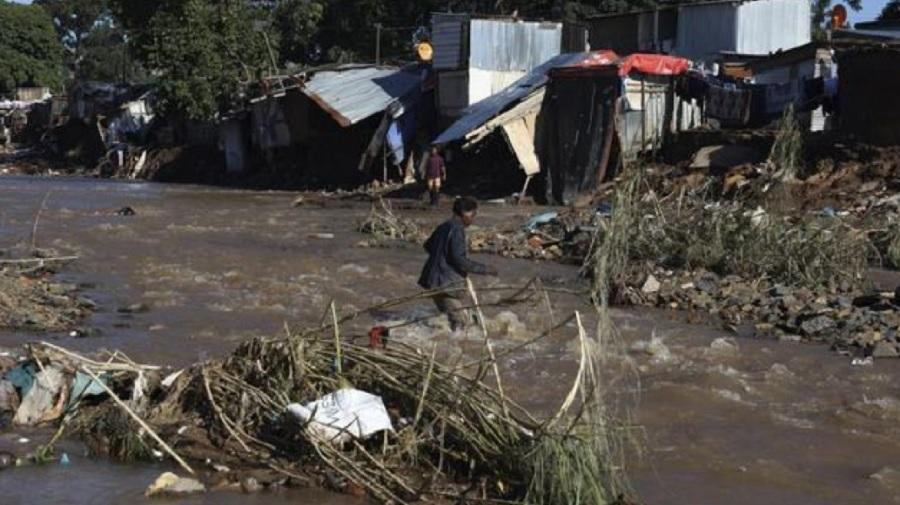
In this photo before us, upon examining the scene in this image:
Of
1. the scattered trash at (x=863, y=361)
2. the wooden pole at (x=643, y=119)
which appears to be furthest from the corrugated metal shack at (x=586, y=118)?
the scattered trash at (x=863, y=361)

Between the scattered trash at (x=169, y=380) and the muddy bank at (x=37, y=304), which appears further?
the muddy bank at (x=37, y=304)

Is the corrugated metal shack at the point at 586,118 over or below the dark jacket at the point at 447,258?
over

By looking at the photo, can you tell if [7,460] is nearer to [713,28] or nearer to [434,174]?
[434,174]

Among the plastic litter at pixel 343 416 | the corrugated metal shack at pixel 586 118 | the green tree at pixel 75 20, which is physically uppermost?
the green tree at pixel 75 20

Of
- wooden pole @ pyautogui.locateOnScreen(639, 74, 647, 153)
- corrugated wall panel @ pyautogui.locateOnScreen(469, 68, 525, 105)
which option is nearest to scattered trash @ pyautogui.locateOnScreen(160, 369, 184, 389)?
wooden pole @ pyautogui.locateOnScreen(639, 74, 647, 153)

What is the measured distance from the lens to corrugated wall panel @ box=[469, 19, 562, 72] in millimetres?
25797

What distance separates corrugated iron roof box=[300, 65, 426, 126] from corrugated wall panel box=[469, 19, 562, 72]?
246 centimetres

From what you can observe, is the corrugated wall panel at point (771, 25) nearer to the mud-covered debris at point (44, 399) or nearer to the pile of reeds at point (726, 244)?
the pile of reeds at point (726, 244)

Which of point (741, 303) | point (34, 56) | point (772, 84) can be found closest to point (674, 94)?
point (772, 84)

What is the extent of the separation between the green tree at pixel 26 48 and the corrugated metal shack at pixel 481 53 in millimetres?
41101

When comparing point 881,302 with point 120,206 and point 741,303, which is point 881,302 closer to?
point 741,303

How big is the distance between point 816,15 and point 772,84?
1713cm

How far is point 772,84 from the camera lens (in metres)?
21.5

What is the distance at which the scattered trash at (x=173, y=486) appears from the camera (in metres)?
5.16
